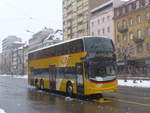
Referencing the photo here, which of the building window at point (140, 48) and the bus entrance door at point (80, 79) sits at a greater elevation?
the building window at point (140, 48)

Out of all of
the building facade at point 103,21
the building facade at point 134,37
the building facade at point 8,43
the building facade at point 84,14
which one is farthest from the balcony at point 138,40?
the building facade at point 8,43

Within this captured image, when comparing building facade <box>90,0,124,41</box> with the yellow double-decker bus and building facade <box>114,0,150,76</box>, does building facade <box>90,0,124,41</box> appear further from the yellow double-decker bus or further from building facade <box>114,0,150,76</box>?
the yellow double-decker bus

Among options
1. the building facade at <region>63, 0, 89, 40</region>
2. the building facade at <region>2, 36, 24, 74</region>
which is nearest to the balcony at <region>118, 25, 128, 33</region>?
the building facade at <region>63, 0, 89, 40</region>

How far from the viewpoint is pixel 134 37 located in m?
59.9

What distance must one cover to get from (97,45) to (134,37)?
4283 centimetres

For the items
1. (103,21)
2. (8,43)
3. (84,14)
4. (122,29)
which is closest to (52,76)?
(122,29)

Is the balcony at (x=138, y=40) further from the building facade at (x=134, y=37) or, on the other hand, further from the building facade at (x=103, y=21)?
the building facade at (x=103, y=21)

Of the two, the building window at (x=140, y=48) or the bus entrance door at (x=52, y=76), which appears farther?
the building window at (x=140, y=48)

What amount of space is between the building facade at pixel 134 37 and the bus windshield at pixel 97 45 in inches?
1430

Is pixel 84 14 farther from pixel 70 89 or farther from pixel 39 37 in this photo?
pixel 70 89

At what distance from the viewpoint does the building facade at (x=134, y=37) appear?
5728 centimetres

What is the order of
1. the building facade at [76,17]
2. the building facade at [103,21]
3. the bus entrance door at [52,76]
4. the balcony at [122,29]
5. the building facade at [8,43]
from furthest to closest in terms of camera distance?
the building facade at [8,43] → the building facade at [76,17] → the building facade at [103,21] → the balcony at [122,29] → the bus entrance door at [52,76]

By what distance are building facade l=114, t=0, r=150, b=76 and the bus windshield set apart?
3633cm

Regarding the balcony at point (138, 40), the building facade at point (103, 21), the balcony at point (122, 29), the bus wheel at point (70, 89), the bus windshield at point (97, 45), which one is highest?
the building facade at point (103, 21)
